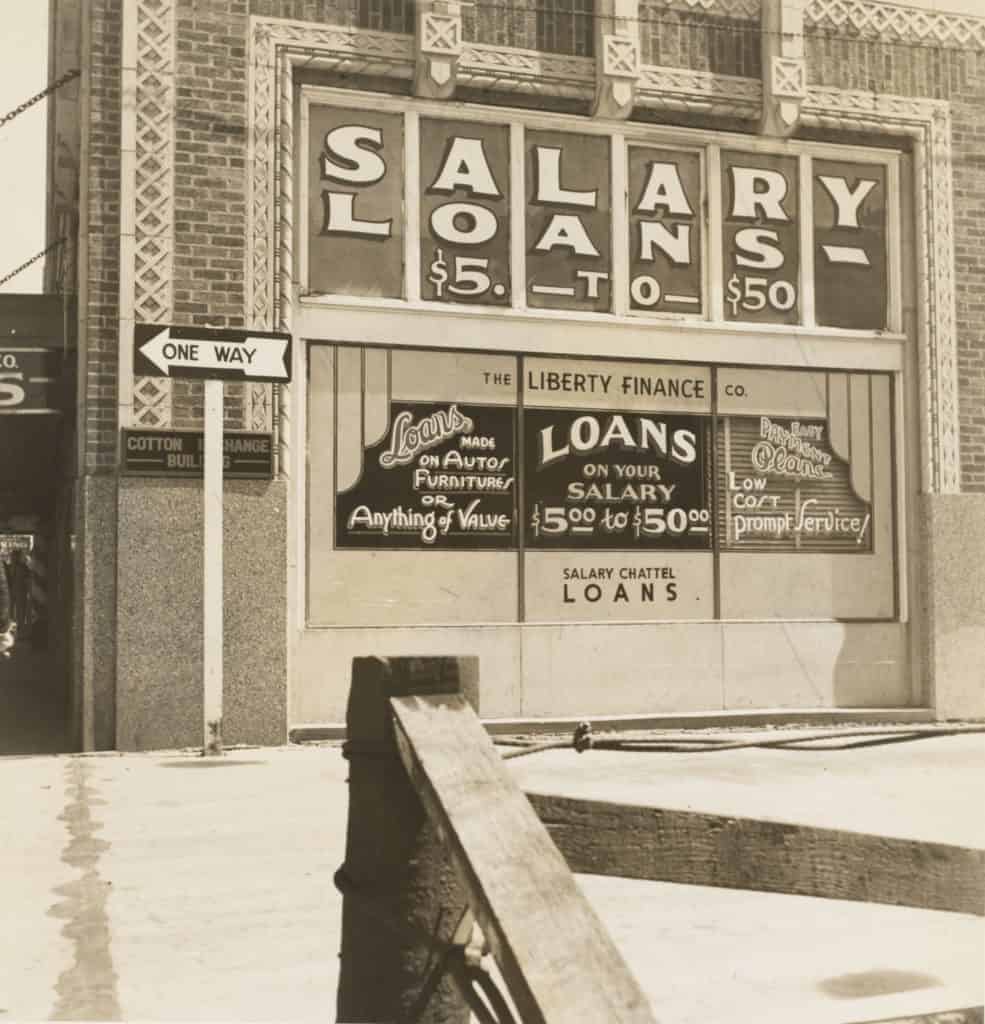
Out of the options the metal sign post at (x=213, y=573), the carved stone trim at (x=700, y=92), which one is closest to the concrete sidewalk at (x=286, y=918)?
the metal sign post at (x=213, y=573)

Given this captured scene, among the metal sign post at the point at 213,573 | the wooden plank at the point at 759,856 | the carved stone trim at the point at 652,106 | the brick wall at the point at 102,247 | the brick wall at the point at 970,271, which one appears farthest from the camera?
the brick wall at the point at 970,271

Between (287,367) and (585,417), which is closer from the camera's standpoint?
(287,367)

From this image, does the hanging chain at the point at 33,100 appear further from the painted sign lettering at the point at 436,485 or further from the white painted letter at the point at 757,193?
the white painted letter at the point at 757,193

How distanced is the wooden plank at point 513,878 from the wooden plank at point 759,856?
0.17 metres

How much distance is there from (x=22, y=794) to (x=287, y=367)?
3.72 m

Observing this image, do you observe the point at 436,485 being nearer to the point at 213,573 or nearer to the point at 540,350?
the point at 540,350

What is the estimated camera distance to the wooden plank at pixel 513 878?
1.95m

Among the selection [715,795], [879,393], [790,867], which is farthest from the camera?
[879,393]

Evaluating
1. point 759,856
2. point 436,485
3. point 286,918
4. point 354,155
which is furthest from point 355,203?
point 759,856

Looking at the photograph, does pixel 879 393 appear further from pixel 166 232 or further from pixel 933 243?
pixel 166 232

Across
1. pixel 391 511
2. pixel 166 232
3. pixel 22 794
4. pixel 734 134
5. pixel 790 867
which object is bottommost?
pixel 22 794

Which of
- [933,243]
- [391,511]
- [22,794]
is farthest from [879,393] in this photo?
[22,794]

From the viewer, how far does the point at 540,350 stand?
1240cm

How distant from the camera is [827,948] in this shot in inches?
199
